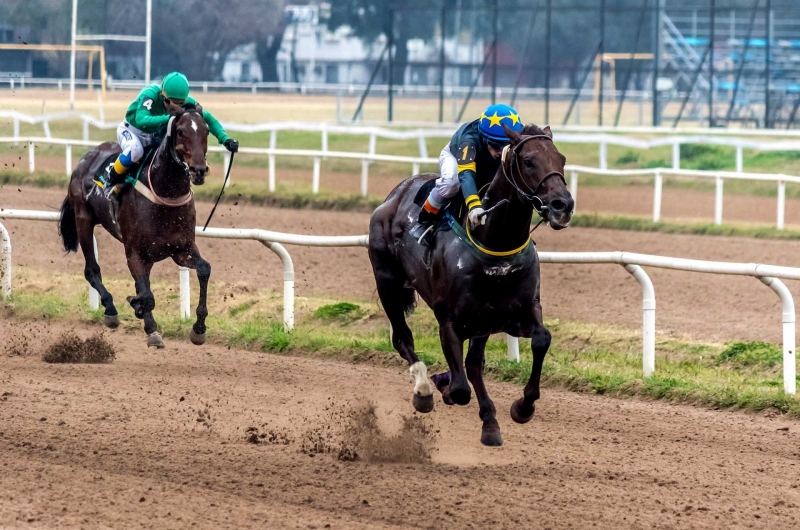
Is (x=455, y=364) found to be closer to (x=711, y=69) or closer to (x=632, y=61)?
(x=711, y=69)

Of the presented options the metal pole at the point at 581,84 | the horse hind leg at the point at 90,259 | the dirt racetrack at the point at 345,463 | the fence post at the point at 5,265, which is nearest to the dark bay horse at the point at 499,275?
the dirt racetrack at the point at 345,463

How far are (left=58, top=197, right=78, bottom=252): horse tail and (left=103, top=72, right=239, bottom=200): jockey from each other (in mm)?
1256

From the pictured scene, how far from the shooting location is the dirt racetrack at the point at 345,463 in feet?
15.3

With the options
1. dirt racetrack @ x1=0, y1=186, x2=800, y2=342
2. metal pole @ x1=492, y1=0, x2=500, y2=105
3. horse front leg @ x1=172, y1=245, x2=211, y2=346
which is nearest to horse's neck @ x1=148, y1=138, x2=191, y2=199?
horse front leg @ x1=172, y1=245, x2=211, y2=346

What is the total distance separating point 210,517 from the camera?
459 cm

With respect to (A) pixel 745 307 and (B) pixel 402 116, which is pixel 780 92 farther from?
(A) pixel 745 307

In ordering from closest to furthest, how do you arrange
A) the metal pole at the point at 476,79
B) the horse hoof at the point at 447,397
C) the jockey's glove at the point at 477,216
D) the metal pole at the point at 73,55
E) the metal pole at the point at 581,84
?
the jockey's glove at the point at 477,216, the horse hoof at the point at 447,397, the metal pole at the point at 581,84, the metal pole at the point at 476,79, the metal pole at the point at 73,55

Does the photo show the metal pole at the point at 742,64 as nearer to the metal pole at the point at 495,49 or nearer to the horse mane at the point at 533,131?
the metal pole at the point at 495,49

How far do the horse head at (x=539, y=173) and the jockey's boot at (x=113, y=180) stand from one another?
12.8ft

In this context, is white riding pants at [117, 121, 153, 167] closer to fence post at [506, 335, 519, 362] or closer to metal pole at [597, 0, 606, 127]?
fence post at [506, 335, 519, 362]

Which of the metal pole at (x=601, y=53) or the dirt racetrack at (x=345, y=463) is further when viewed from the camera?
the metal pole at (x=601, y=53)

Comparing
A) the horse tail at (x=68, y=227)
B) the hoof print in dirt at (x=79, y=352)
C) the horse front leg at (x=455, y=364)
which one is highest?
the horse tail at (x=68, y=227)

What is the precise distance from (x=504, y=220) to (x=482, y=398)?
2.88 ft

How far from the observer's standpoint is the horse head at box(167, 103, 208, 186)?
7625 mm
